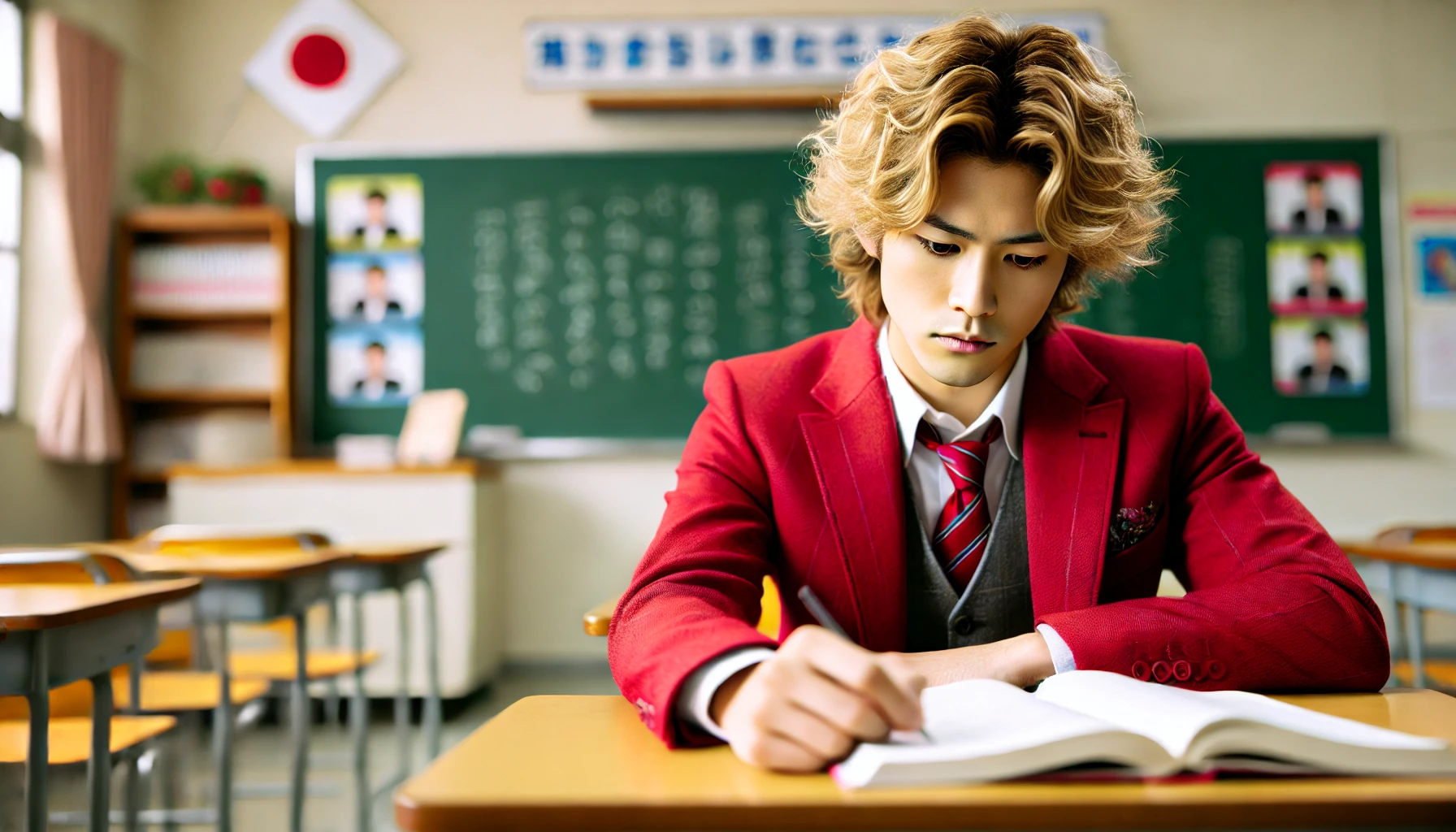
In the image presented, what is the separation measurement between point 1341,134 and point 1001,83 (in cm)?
420

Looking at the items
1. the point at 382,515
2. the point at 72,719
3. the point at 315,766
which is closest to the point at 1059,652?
the point at 72,719

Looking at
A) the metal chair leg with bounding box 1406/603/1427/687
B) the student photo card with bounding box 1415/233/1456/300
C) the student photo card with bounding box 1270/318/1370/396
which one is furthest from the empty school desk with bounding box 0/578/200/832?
the student photo card with bounding box 1415/233/1456/300

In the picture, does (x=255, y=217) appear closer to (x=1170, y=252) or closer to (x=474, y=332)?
(x=474, y=332)

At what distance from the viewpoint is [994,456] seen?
1185 millimetres

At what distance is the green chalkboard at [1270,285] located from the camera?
4414 mm

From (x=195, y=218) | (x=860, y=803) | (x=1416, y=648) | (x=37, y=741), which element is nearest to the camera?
(x=860, y=803)

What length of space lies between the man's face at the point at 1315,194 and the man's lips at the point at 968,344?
13.7 ft

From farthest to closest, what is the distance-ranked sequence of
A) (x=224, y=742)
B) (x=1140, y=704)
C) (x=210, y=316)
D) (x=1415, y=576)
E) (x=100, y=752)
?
1. (x=210, y=316)
2. (x=1415, y=576)
3. (x=224, y=742)
4. (x=100, y=752)
5. (x=1140, y=704)

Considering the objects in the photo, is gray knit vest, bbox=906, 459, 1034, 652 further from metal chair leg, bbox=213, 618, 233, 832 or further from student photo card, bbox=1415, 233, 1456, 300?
student photo card, bbox=1415, 233, 1456, 300

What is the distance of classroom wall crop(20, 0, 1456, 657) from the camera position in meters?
4.45

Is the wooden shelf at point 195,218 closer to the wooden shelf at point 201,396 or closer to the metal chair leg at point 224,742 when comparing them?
the wooden shelf at point 201,396

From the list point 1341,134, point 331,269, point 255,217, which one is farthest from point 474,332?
point 1341,134

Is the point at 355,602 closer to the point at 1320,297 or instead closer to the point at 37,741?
the point at 37,741

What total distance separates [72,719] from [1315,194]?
186 inches
